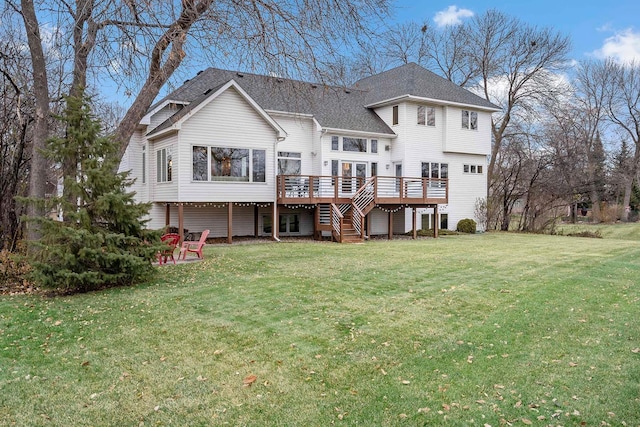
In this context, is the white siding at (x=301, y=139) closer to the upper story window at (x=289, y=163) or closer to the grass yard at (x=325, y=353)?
the upper story window at (x=289, y=163)

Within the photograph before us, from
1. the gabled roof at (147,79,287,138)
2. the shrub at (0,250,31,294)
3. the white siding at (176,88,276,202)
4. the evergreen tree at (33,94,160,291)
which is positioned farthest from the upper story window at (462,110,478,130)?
the shrub at (0,250,31,294)

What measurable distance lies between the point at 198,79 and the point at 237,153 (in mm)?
5128

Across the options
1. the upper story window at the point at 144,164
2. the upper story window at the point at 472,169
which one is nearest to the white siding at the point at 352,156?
the upper story window at the point at 472,169

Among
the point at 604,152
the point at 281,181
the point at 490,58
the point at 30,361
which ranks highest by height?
the point at 490,58

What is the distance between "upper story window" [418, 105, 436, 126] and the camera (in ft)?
73.6

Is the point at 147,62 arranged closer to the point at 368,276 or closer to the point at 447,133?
the point at 368,276

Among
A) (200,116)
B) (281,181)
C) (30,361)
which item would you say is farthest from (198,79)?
(30,361)

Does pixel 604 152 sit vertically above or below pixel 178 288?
above

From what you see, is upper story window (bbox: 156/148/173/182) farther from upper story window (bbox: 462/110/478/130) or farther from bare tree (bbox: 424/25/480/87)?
bare tree (bbox: 424/25/480/87)

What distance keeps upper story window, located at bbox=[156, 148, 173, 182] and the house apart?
8 centimetres

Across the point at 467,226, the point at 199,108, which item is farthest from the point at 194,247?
the point at 467,226

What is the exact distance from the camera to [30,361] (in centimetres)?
468

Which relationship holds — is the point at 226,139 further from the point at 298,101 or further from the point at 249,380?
the point at 249,380

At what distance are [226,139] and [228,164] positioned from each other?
3.03ft
